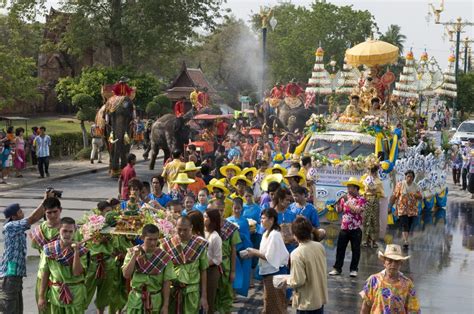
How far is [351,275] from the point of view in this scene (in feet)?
40.8

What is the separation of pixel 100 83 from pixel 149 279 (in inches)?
926

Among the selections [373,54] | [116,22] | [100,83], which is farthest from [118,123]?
[116,22]

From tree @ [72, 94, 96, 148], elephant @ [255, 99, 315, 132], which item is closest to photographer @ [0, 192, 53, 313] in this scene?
elephant @ [255, 99, 315, 132]

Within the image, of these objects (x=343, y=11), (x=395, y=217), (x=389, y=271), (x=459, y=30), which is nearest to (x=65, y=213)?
(x=395, y=217)

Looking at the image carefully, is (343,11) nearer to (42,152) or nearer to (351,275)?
(42,152)

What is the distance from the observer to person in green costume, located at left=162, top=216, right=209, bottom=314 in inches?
320

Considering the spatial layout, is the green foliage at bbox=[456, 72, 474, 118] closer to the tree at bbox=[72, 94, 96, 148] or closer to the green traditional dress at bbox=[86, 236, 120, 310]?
the tree at bbox=[72, 94, 96, 148]

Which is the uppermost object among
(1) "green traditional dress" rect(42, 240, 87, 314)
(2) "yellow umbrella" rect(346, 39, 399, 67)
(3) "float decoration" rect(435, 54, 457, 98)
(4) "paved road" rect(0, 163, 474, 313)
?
(2) "yellow umbrella" rect(346, 39, 399, 67)

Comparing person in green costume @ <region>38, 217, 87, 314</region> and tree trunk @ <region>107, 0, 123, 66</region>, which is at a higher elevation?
tree trunk @ <region>107, 0, 123, 66</region>

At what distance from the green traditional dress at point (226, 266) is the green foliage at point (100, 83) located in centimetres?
2172

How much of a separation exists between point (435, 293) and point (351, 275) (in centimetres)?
128

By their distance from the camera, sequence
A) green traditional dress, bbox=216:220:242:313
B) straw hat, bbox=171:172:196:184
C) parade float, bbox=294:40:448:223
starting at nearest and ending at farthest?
1. green traditional dress, bbox=216:220:242:313
2. straw hat, bbox=171:172:196:184
3. parade float, bbox=294:40:448:223

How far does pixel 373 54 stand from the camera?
20312 millimetres

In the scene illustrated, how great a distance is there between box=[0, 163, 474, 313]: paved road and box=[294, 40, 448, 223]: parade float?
83 cm
